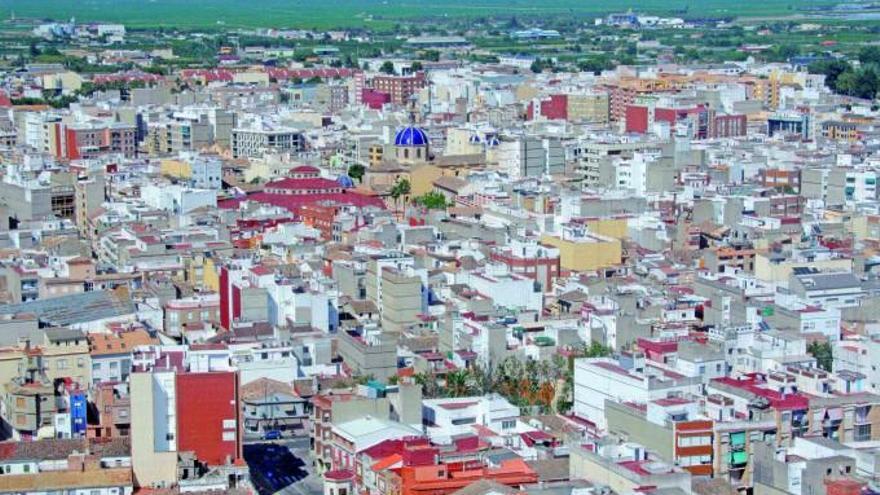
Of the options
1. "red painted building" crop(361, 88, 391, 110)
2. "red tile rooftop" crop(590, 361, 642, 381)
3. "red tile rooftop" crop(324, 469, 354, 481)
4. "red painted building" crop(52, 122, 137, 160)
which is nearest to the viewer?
"red tile rooftop" crop(324, 469, 354, 481)

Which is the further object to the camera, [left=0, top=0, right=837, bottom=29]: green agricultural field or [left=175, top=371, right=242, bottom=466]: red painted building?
[left=0, top=0, right=837, bottom=29]: green agricultural field

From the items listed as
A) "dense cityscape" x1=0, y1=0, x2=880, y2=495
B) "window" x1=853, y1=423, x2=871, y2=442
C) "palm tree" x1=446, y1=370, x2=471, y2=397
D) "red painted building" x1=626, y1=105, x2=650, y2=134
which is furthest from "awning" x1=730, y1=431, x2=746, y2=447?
"red painted building" x1=626, y1=105, x2=650, y2=134

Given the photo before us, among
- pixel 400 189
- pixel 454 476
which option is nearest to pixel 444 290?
pixel 454 476

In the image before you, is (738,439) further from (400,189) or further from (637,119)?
(637,119)

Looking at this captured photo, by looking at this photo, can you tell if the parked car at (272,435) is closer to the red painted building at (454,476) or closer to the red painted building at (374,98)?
the red painted building at (454,476)

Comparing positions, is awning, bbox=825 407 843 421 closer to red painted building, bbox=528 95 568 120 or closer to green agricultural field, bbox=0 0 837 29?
red painted building, bbox=528 95 568 120

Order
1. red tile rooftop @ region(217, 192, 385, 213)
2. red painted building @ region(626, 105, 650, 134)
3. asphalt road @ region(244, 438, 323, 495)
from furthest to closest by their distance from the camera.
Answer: red painted building @ region(626, 105, 650, 134)
red tile rooftop @ region(217, 192, 385, 213)
asphalt road @ region(244, 438, 323, 495)
